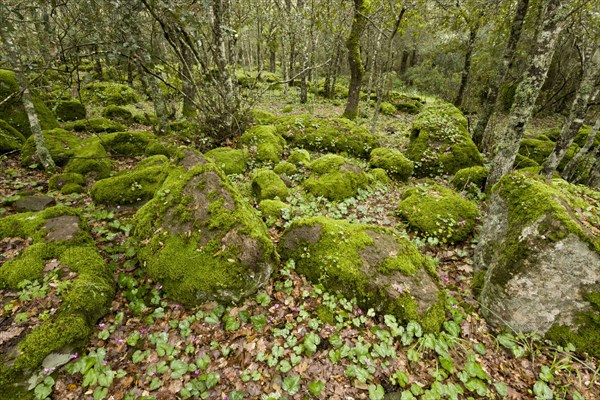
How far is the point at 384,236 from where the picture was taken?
14.4ft

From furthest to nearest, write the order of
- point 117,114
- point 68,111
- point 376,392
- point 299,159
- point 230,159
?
point 117,114, point 68,111, point 299,159, point 230,159, point 376,392

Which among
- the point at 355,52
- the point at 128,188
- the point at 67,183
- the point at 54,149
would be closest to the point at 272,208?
the point at 128,188

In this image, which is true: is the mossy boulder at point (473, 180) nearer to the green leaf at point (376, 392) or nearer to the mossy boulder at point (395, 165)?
the mossy boulder at point (395, 165)

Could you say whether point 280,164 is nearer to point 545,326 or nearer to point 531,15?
point 545,326

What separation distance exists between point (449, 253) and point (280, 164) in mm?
4476

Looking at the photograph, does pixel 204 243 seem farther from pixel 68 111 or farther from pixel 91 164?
pixel 68 111

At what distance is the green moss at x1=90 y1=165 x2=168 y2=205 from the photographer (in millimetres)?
5434

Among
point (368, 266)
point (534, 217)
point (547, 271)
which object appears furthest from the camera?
point (368, 266)

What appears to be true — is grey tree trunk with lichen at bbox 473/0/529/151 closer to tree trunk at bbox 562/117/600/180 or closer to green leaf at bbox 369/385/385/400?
tree trunk at bbox 562/117/600/180

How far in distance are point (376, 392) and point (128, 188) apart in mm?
5530

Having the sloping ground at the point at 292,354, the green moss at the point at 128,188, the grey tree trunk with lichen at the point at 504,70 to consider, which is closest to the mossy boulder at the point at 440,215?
the sloping ground at the point at 292,354

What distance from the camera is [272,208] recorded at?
537 centimetres

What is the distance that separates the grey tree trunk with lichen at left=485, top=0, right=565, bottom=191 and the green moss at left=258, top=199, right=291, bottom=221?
4864 millimetres

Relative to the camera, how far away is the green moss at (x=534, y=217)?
3508mm
